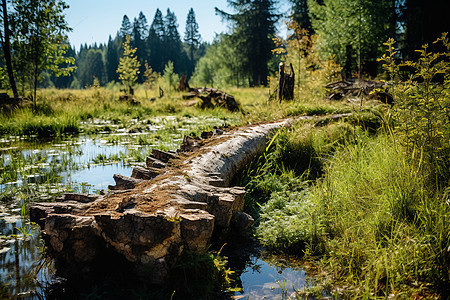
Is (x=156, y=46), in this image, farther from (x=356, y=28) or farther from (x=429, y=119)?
(x=429, y=119)

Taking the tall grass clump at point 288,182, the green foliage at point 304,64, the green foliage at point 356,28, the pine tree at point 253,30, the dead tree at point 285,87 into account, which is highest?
the pine tree at point 253,30

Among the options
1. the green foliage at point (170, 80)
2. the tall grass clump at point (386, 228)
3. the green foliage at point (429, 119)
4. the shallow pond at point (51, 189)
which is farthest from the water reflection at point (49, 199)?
the green foliage at point (170, 80)

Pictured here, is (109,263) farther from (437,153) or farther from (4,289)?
(437,153)

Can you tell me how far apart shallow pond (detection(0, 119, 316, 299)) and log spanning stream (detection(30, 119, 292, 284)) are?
371mm

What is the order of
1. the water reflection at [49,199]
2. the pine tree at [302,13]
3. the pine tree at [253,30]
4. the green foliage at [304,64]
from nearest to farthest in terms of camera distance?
1. the water reflection at [49,199]
2. the green foliage at [304,64]
3. the pine tree at [302,13]
4. the pine tree at [253,30]

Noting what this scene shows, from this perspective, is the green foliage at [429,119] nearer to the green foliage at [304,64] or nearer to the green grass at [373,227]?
the green grass at [373,227]

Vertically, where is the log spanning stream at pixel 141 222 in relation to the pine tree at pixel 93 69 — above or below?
below

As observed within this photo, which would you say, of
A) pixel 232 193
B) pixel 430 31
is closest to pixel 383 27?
pixel 430 31

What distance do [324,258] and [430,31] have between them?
1750 centimetres

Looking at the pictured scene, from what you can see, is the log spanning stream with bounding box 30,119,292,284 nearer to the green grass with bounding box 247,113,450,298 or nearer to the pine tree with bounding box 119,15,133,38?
the green grass with bounding box 247,113,450,298

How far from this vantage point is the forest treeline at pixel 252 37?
45.4ft

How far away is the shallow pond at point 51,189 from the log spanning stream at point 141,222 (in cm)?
37

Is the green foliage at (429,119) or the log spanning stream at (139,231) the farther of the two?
the green foliage at (429,119)

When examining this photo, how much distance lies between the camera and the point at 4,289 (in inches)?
88.5
